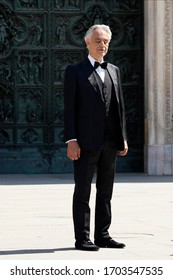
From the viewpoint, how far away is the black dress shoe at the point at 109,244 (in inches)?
329

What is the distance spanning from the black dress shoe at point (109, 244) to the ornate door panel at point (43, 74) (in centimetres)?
1111

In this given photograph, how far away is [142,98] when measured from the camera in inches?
789

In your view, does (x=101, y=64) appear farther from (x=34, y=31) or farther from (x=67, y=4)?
(x=67, y=4)

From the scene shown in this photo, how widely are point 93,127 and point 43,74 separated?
38.1 ft

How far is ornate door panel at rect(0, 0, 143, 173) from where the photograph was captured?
19703 mm

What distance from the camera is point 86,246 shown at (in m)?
8.22

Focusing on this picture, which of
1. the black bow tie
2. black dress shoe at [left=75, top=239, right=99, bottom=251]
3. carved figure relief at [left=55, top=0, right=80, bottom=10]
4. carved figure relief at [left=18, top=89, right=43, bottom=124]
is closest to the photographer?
black dress shoe at [left=75, top=239, right=99, bottom=251]

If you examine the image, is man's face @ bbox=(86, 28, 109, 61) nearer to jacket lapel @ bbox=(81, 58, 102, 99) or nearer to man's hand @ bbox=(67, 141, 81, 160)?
jacket lapel @ bbox=(81, 58, 102, 99)

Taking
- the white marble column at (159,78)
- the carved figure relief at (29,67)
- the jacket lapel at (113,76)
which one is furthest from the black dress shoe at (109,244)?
the carved figure relief at (29,67)

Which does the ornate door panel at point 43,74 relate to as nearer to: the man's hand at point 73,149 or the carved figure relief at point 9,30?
the carved figure relief at point 9,30

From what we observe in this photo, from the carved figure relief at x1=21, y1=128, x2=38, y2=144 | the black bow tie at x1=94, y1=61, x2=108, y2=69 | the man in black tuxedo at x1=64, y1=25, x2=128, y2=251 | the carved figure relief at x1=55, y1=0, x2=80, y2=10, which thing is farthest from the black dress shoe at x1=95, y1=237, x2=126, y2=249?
the carved figure relief at x1=55, y1=0, x2=80, y2=10

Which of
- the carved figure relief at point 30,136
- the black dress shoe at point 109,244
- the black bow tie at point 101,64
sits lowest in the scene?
the black dress shoe at point 109,244
